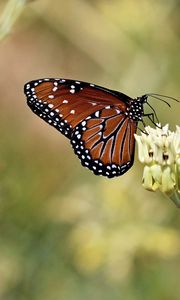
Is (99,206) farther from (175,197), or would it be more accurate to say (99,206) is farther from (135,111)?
(175,197)

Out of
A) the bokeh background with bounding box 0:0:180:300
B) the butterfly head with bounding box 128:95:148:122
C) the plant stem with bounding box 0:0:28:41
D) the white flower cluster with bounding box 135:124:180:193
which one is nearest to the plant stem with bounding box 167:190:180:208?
the white flower cluster with bounding box 135:124:180:193

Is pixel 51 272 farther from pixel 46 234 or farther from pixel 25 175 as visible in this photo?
pixel 25 175

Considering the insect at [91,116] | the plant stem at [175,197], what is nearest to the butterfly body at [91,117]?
the insect at [91,116]

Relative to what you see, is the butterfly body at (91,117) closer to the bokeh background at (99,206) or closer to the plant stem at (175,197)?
the bokeh background at (99,206)

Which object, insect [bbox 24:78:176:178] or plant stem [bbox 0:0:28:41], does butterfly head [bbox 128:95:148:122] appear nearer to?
insect [bbox 24:78:176:178]

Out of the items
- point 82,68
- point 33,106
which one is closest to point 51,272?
point 33,106

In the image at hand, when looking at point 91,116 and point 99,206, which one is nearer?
point 91,116

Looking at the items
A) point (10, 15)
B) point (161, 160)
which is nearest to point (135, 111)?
point (161, 160)
